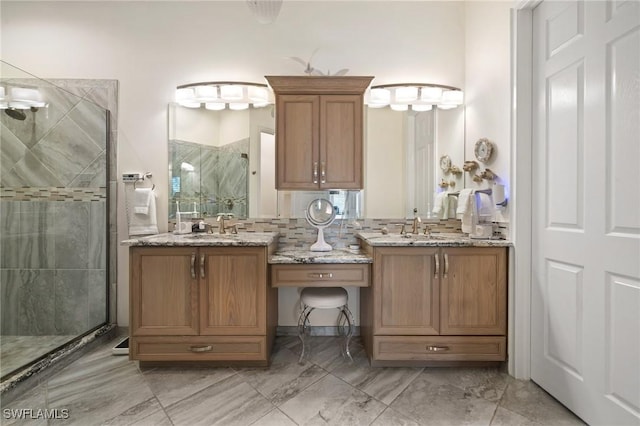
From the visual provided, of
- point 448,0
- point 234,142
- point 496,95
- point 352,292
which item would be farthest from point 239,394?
point 448,0

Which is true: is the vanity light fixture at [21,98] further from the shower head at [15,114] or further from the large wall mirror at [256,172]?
the large wall mirror at [256,172]

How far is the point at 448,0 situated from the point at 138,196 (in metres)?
3.15

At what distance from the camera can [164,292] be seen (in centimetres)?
192

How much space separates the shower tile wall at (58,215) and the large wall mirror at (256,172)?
63 centimetres

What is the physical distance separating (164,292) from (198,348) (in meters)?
0.44

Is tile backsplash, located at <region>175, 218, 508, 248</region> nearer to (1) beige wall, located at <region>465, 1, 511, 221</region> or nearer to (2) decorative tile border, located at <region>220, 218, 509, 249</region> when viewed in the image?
(2) decorative tile border, located at <region>220, 218, 509, 249</region>

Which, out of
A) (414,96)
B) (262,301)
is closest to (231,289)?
(262,301)

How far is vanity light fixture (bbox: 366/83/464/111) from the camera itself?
2494 millimetres

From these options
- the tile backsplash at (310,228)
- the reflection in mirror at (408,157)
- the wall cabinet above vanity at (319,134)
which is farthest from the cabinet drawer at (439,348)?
the wall cabinet above vanity at (319,134)

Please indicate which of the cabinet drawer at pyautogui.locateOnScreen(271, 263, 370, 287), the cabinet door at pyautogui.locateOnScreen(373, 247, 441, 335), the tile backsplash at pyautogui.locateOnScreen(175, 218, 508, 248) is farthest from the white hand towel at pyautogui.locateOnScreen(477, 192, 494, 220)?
the cabinet drawer at pyautogui.locateOnScreen(271, 263, 370, 287)

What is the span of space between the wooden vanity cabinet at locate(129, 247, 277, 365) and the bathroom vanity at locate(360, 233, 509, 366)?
822mm

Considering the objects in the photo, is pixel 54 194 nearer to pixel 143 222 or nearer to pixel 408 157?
pixel 143 222

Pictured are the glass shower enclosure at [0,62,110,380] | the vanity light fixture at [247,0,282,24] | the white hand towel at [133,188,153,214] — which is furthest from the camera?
the white hand towel at [133,188,153,214]

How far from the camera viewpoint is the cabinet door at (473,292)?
6.27 feet
